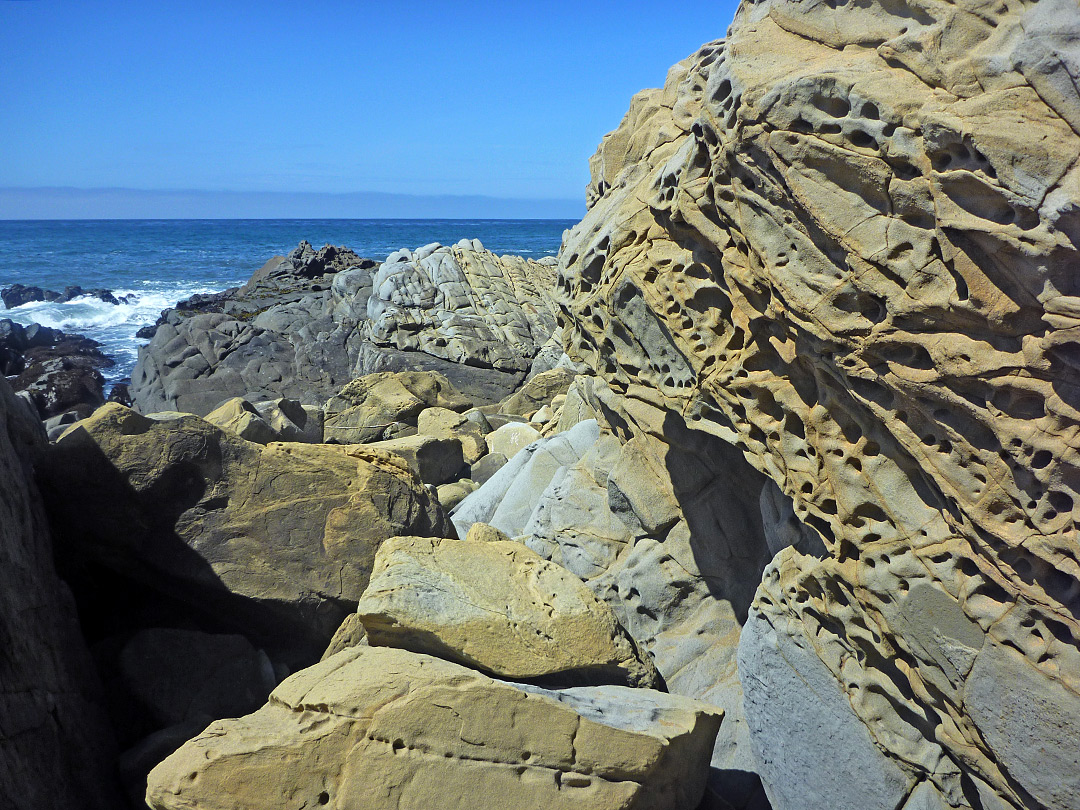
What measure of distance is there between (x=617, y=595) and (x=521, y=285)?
1532 cm

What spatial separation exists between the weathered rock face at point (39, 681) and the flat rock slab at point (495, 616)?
5.15 ft

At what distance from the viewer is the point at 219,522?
527 cm

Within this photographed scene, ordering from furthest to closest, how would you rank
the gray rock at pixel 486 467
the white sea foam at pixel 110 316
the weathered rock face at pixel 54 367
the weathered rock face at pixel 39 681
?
the white sea foam at pixel 110 316, the weathered rock face at pixel 54 367, the gray rock at pixel 486 467, the weathered rock face at pixel 39 681

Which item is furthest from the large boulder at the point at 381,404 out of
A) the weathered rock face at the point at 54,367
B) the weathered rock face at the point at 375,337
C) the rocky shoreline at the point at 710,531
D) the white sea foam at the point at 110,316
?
the white sea foam at the point at 110,316

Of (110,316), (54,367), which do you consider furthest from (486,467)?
(110,316)

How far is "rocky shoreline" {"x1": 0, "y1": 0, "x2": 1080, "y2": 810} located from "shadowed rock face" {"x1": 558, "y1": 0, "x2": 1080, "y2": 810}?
0.05ft

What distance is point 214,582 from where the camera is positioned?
518 cm

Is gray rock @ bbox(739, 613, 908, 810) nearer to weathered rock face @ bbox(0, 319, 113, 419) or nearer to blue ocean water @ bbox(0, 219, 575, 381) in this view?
weathered rock face @ bbox(0, 319, 113, 419)

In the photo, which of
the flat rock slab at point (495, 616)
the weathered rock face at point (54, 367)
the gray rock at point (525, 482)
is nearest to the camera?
the flat rock slab at point (495, 616)

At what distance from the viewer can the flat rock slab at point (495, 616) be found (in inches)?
172

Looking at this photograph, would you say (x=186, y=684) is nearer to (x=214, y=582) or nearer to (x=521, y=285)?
(x=214, y=582)

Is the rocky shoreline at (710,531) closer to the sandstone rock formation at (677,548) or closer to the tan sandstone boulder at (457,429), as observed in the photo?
the sandstone rock formation at (677,548)

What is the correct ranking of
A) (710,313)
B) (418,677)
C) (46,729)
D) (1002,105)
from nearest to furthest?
(1002,105) < (418,677) < (46,729) < (710,313)

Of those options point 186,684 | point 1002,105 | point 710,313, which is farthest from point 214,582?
point 1002,105
